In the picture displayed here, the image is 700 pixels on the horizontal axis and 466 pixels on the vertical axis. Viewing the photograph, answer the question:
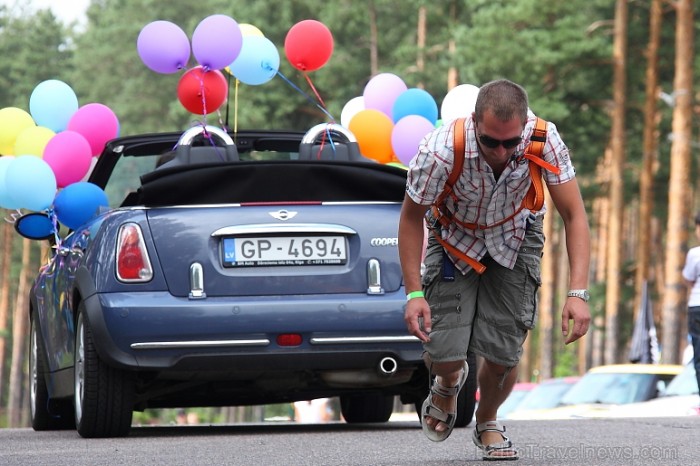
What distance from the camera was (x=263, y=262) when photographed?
778cm

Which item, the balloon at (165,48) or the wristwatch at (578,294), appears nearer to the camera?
the wristwatch at (578,294)

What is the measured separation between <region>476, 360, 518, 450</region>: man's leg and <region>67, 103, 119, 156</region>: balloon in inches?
183

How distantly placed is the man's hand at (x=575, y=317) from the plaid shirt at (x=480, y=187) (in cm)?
40

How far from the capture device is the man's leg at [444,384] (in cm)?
612

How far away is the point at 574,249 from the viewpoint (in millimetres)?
5809

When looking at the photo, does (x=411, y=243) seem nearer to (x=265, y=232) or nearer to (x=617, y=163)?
(x=265, y=232)

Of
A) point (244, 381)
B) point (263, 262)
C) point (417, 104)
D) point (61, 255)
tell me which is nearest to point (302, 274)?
point (263, 262)

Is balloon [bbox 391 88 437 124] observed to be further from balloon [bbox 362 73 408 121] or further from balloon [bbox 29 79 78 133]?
balloon [bbox 29 79 78 133]

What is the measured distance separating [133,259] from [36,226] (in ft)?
5.72

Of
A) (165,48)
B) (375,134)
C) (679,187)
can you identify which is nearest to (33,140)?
(165,48)

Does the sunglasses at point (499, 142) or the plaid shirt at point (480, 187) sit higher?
the sunglasses at point (499, 142)

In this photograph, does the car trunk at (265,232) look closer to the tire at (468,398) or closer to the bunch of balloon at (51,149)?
the tire at (468,398)

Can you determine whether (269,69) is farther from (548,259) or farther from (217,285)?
(548,259)

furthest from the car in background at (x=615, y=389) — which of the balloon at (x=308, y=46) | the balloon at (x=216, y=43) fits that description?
the balloon at (x=216, y=43)
